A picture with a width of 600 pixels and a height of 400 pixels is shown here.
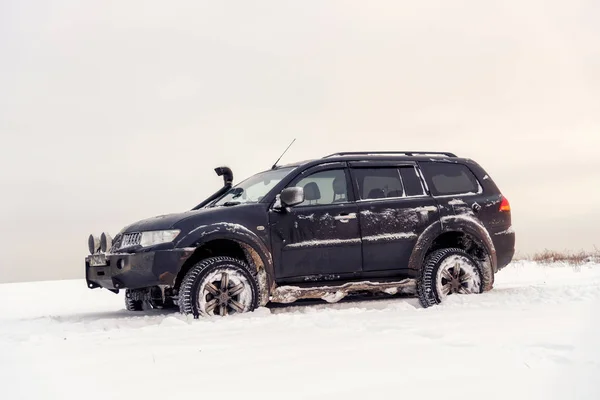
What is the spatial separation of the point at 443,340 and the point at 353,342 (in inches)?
26.3

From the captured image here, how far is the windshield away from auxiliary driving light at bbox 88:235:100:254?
1526 mm

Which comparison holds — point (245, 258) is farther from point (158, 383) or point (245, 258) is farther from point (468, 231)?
point (158, 383)

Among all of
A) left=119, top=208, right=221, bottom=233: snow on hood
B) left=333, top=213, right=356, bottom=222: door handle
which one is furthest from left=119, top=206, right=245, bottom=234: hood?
left=333, top=213, right=356, bottom=222: door handle

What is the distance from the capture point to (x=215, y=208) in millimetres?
7770

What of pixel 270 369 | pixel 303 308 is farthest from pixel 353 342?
pixel 303 308

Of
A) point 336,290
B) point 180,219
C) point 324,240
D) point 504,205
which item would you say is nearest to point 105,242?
point 180,219

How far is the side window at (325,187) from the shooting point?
808 cm

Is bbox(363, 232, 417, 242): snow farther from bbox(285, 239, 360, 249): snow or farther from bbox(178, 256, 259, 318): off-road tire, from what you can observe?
bbox(178, 256, 259, 318): off-road tire

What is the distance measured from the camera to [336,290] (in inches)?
311

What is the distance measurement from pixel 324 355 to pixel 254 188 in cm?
401

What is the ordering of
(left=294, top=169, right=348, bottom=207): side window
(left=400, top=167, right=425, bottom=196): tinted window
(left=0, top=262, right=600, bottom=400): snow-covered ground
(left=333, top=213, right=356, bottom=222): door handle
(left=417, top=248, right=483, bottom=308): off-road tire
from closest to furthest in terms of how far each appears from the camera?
(left=0, top=262, right=600, bottom=400): snow-covered ground, (left=333, top=213, right=356, bottom=222): door handle, (left=294, top=169, right=348, bottom=207): side window, (left=417, top=248, right=483, bottom=308): off-road tire, (left=400, top=167, right=425, bottom=196): tinted window

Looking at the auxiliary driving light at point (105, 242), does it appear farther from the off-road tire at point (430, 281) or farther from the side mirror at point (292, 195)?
the off-road tire at point (430, 281)

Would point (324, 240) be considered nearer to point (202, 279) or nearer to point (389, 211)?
point (389, 211)

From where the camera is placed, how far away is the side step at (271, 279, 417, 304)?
7695 millimetres
